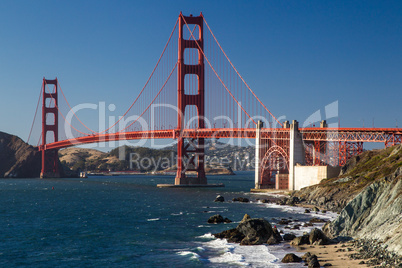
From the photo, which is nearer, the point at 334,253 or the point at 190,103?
the point at 334,253

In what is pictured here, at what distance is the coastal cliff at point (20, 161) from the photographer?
190750mm

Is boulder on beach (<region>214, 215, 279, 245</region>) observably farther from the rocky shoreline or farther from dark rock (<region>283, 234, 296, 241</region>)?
dark rock (<region>283, 234, 296, 241</region>)

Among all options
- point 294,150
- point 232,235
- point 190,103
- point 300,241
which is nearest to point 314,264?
point 300,241

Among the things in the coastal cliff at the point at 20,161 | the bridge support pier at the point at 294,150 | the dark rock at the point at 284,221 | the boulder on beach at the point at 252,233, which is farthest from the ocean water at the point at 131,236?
the coastal cliff at the point at 20,161

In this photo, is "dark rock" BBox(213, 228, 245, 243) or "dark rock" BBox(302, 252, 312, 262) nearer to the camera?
"dark rock" BBox(302, 252, 312, 262)

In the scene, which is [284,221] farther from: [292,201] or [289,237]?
[292,201]

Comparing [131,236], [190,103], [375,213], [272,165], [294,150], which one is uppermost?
[190,103]

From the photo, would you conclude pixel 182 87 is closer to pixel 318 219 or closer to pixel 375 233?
pixel 318 219

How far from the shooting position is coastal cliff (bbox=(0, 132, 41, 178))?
19075 cm

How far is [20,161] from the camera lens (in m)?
191

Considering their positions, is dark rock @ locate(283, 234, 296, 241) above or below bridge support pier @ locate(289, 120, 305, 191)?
below

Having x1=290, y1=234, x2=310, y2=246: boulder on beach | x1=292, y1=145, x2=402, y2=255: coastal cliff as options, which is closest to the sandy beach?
x1=290, y1=234, x2=310, y2=246: boulder on beach

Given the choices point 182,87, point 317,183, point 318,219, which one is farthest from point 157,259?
point 182,87

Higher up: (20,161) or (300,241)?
(20,161)
